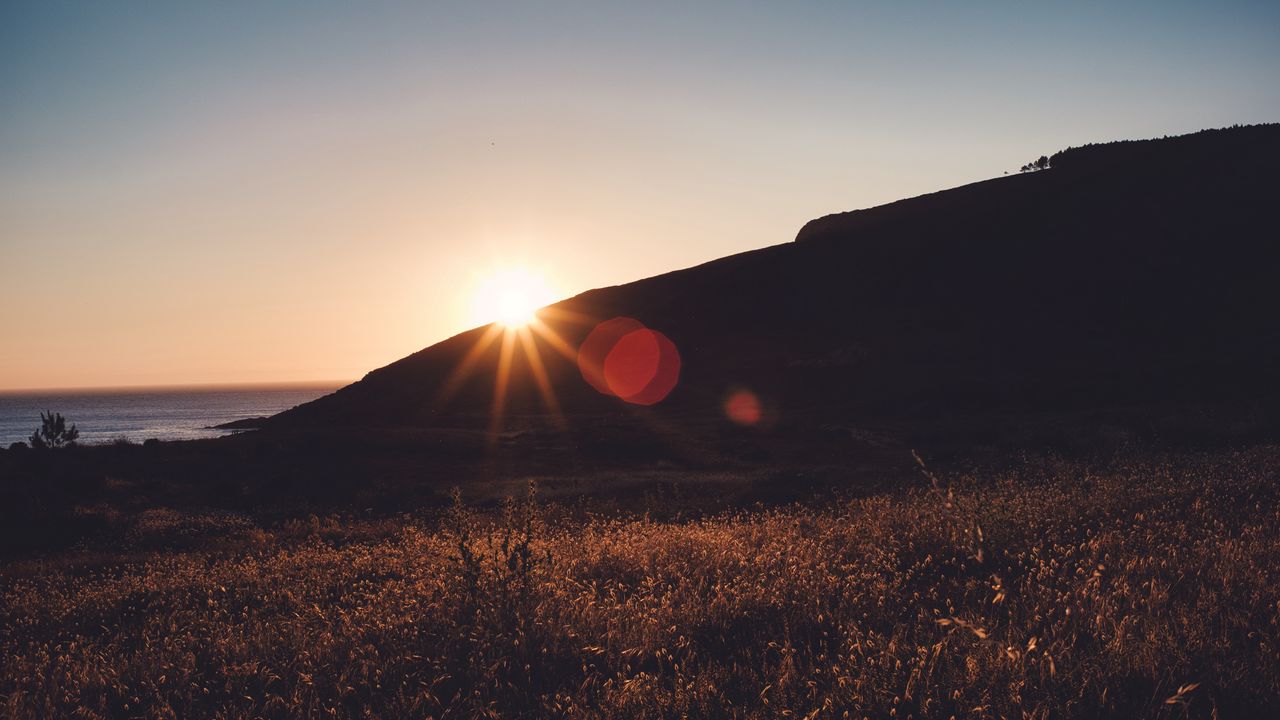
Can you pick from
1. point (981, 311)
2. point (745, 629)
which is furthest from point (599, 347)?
point (745, 629)

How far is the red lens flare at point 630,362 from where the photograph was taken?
53719 mm

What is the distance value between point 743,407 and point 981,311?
25.1m

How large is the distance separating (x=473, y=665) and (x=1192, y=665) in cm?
381

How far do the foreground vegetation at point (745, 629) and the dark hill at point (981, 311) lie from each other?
111 feet

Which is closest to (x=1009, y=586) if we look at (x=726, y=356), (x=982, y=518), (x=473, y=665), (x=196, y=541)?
(x=982, y=518)

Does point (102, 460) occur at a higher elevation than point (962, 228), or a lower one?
lower

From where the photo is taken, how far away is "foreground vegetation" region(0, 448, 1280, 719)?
3.12 metres

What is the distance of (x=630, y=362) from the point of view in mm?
60844

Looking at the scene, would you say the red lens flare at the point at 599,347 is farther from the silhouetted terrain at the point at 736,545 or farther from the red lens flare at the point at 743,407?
the red lens flare at the point at 743,407

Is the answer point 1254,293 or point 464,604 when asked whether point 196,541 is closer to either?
point 464,604

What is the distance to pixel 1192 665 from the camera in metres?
3.24

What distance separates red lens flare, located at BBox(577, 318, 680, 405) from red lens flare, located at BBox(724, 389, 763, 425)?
227 inches

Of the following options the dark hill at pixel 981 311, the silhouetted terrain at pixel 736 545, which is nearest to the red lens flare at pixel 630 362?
the dark hill at pixel 981 311

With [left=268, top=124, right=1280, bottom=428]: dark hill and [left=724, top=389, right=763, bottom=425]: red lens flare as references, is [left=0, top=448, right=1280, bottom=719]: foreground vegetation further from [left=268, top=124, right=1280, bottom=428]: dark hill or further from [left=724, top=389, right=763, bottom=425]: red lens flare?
[left=268, top=124, right=1280, bottom=428]: dark hill
